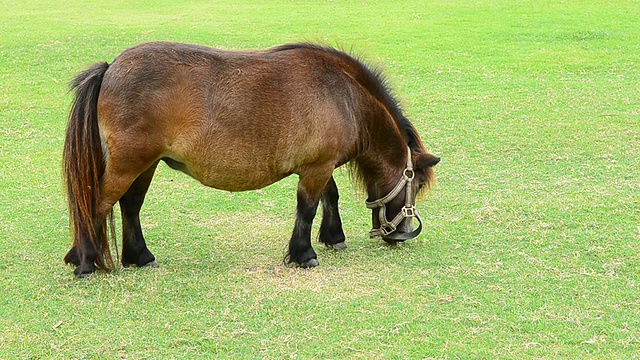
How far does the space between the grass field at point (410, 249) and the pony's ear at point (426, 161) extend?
0.50 meters

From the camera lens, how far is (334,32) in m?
15.1

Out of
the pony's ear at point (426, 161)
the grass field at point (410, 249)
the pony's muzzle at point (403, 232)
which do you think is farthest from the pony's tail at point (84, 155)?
the pony's ear at point (426, 161)

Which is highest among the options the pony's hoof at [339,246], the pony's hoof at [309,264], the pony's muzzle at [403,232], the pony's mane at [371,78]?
the pony's mane at [371,78]

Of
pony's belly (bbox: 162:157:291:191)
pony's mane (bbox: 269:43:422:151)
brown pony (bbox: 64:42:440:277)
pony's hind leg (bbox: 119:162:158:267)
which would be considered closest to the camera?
brown pony (bbox: 64:42:440:277)

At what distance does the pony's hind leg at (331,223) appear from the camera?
6363mm

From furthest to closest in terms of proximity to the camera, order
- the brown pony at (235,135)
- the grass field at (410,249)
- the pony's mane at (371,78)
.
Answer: the pony's mane at (371,78)
the brown pony at (235,135)
the grass field at (410,249)

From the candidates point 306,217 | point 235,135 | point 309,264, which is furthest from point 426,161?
point 235,135

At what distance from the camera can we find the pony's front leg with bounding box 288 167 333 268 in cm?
596

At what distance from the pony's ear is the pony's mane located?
0.76 feet

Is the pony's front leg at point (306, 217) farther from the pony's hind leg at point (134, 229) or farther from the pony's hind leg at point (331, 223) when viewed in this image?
the pony's hind leg at point (134, 229)

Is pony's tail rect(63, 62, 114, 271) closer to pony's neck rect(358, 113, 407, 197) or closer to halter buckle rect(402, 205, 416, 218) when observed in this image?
pony's neck rect(358, 113, 407, 197)

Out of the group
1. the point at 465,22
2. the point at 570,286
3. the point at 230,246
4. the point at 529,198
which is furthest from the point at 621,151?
the point at 465,22

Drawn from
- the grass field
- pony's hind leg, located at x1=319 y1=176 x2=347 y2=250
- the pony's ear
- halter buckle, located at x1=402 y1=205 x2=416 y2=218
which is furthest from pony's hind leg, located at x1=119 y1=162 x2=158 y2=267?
the pony's ear

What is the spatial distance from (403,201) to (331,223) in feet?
1.92
